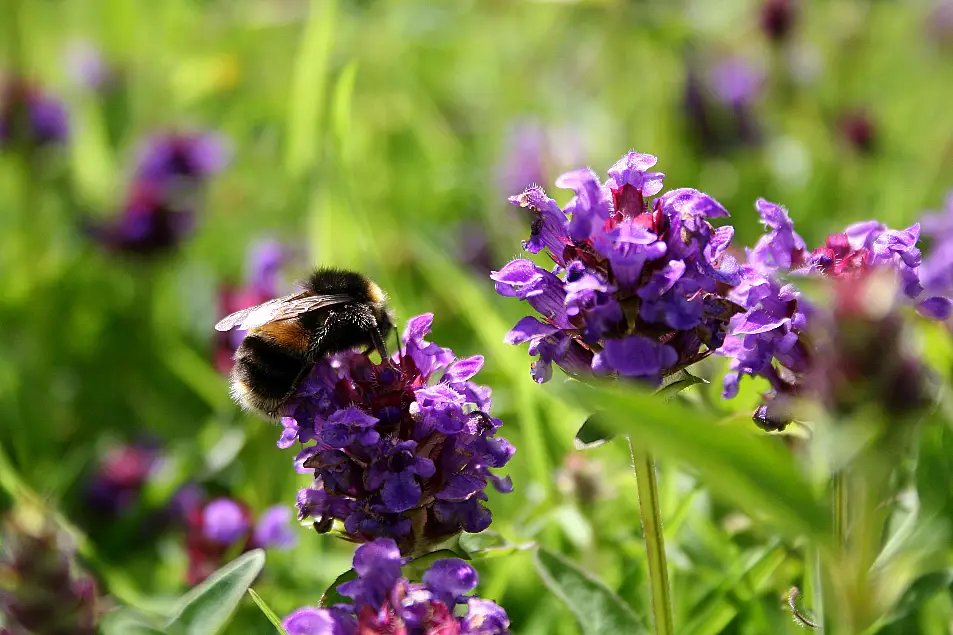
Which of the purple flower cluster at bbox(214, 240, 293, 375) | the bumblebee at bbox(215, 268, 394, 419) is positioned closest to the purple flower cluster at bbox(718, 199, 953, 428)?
the bumblebee at bbox(215, 268, 394, 419)

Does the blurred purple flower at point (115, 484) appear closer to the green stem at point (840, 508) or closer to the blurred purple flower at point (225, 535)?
the blurred purple flower at point (225, 535)

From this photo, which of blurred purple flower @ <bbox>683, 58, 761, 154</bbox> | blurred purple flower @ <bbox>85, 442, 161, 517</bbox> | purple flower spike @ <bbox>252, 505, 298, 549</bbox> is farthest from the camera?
blurred purple flower @ <bbox>683, 58, 761, 154</bbox>

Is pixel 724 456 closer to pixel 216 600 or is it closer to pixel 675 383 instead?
pixel 675 383

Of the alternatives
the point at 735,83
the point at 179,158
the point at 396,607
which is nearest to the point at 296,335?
the point at 396,607

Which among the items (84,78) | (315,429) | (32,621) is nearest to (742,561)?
(315,429)

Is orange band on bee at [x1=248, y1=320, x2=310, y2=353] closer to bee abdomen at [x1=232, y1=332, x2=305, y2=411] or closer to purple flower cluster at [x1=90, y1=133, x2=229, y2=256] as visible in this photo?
bee abdomen at [x1=232, y1=332, x2=305, y2=411]
